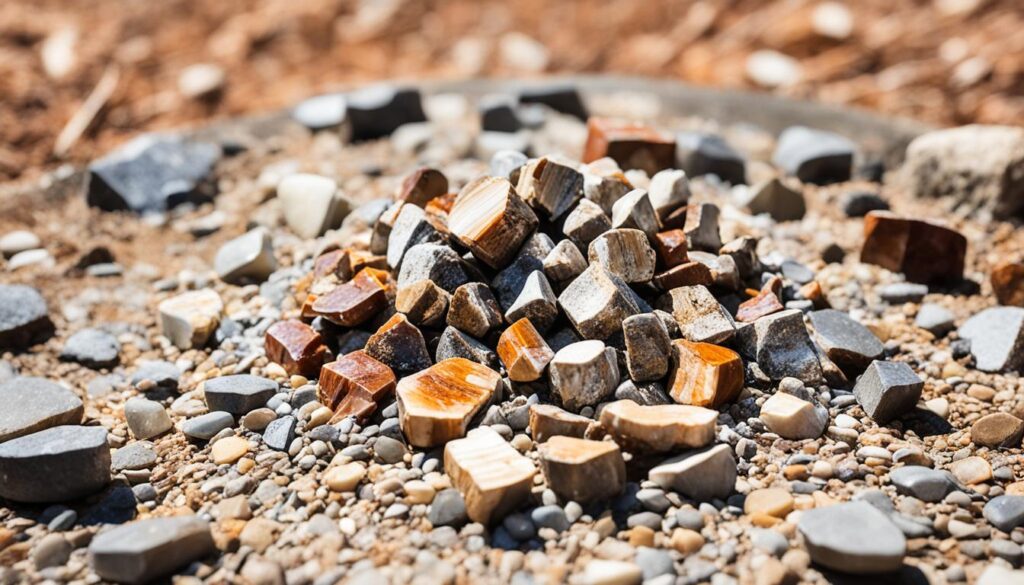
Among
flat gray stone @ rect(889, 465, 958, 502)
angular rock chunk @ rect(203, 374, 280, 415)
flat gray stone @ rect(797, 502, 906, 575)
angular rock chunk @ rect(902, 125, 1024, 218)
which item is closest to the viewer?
flat gray stone @ rect(797, 502, 906, 575)

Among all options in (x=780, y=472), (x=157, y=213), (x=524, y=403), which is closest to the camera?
(x=780, y=472)

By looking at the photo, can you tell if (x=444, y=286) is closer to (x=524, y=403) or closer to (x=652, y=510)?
(x=524, y=403)

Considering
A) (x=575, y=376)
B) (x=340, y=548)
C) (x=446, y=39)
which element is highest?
(x=446, y=39)

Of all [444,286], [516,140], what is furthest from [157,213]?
[444,286]

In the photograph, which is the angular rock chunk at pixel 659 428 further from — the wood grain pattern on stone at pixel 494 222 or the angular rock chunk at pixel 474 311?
the wood grain pattern on stone at pixel 494 222

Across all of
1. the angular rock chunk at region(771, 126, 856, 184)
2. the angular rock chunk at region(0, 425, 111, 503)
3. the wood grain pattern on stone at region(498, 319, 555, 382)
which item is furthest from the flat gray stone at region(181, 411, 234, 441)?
the angular rock chunk at region(771, 126, 856, 184)

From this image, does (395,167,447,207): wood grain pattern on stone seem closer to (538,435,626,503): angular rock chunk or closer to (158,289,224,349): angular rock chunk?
(158,289,224,349): angular rock chunk

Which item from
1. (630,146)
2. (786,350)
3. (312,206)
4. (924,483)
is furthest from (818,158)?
(312,206)
